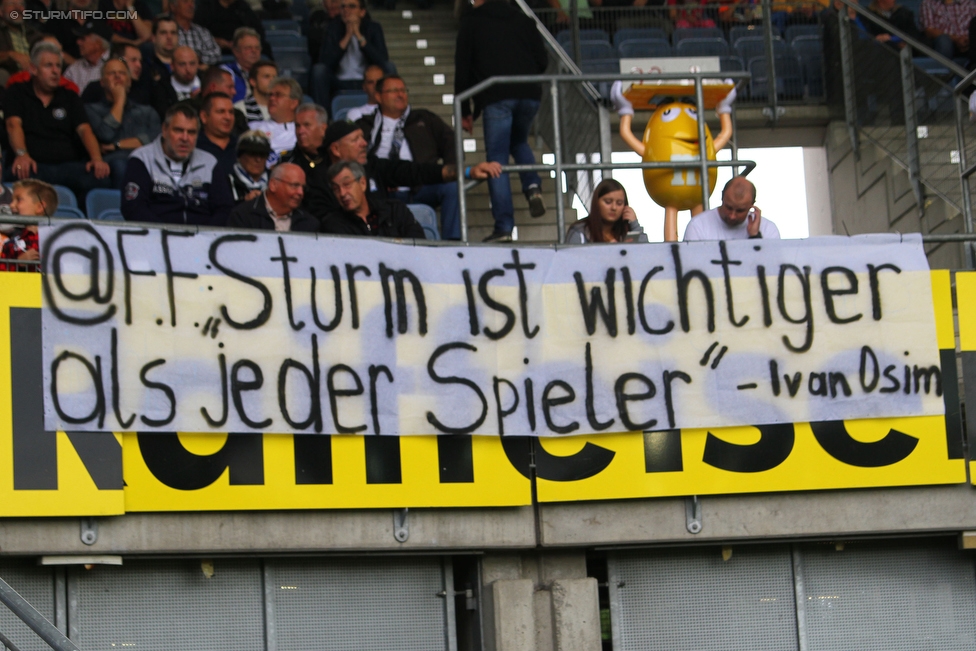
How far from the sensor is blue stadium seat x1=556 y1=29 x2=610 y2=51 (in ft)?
54.4

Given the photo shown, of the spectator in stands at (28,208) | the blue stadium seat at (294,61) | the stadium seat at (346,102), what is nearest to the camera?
the spectator in stands at (28,208)

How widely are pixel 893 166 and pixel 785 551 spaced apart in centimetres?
588

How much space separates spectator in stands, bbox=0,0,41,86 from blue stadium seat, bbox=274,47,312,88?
2348mm

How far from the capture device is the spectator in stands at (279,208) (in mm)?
9664

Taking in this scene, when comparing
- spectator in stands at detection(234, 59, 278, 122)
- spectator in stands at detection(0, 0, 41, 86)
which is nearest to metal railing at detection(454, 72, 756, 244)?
spectator in stands at detection(234, 59, 278, 122)

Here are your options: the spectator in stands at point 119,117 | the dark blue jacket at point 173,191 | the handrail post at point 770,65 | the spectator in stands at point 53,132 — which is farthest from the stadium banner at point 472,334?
the handrail post at point 770,65

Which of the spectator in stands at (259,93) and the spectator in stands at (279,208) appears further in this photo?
the spectator in stands at (259,93)

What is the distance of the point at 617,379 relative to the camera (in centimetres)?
952

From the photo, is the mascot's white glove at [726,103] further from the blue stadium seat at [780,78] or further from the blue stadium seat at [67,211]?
the blue stadium seat at [780,78]

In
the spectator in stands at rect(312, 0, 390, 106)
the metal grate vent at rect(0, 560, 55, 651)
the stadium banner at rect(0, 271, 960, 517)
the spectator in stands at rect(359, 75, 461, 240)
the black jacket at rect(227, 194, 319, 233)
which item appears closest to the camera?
the stadium banner at rect(0, 271, 960, 517)

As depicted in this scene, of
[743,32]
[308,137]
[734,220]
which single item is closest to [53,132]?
[308,137]

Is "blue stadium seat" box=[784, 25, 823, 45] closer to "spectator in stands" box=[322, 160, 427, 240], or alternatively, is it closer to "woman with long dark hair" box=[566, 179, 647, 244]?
→ "woman with long dark hair" box=[566, 179, 647, 244]

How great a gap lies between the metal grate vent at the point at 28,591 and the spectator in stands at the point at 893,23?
11.1 m

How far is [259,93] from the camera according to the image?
1299 cm
